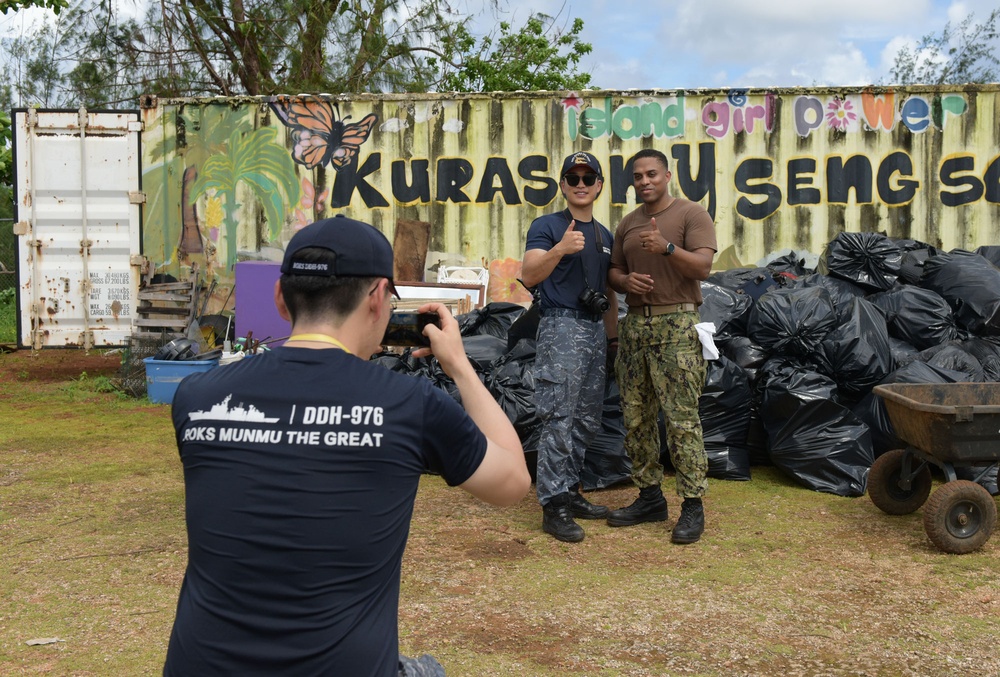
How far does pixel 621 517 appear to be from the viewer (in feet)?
15.0

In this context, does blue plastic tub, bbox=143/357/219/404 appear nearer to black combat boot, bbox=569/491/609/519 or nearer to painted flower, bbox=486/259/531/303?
painted flower, bbox=486/259/531/303

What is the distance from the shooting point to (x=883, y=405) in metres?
5.38

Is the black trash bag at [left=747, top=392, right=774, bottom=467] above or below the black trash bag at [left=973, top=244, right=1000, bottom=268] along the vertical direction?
below

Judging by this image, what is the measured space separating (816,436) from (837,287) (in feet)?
5.36

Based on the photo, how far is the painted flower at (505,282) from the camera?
28.8 ft

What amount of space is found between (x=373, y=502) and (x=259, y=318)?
736 cm

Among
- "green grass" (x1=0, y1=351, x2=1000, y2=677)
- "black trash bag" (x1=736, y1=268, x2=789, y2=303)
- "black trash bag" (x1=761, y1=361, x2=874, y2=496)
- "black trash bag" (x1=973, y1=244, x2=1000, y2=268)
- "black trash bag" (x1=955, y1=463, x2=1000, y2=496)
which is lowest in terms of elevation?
"green grass" (x1=0, y1=351, x2=1000, y2=677)

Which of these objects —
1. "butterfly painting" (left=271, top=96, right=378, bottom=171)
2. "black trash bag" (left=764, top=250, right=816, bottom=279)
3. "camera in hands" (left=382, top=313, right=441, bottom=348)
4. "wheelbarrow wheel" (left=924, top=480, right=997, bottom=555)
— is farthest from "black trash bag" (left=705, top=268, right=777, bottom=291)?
"camera in hands" (left=382, top=313, right=441, bottom=348)

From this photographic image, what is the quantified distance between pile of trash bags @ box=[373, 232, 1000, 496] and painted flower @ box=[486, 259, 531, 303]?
7.91ft

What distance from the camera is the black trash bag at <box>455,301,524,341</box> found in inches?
267

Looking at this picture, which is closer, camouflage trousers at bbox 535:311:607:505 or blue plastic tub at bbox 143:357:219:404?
camouflage trousers at bbox 535:311:607:505

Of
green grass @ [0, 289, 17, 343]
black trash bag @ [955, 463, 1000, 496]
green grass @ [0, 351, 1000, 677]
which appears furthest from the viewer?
green grass @ [0, 289, 17, 343]

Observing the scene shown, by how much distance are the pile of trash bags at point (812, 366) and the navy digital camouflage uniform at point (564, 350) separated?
0.89 m

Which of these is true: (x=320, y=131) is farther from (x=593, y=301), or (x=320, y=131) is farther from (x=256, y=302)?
(x=593, y=301)
